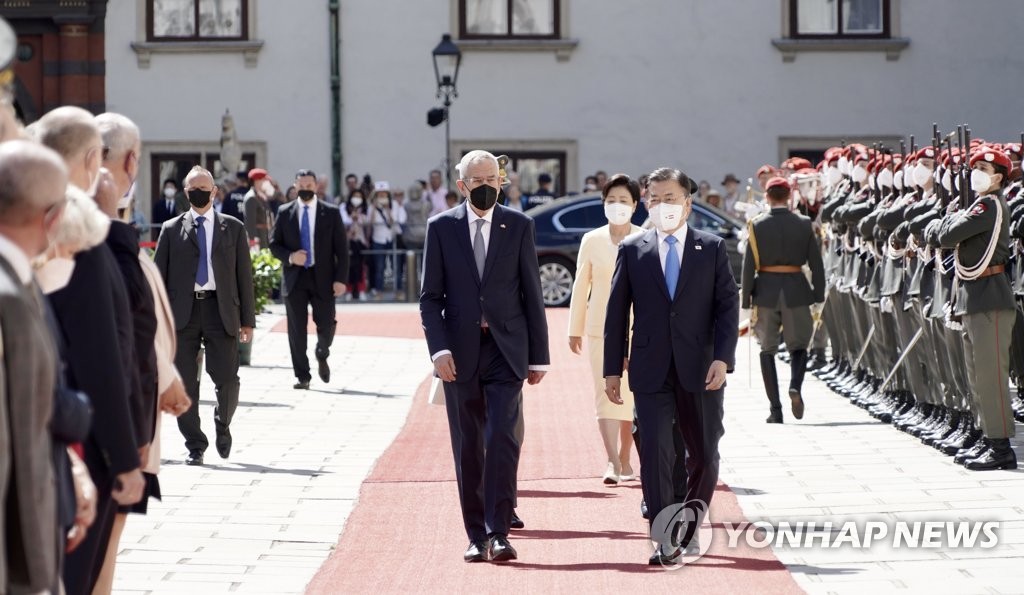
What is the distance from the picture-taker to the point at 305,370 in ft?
54.0

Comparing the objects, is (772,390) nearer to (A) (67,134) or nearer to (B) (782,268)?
(B) (782,268)

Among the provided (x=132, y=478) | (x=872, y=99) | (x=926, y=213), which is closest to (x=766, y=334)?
(x=926, y=213)

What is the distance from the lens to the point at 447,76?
102 ft

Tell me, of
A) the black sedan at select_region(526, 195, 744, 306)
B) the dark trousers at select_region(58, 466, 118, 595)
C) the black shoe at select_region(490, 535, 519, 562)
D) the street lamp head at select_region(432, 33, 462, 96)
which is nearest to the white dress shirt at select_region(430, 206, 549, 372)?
the black shoe at select_region(490, 535, 519, 562)

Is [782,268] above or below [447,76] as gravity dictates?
below

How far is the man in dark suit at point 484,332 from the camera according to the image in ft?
27.4

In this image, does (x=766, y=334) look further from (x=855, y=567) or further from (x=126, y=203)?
(x=126, y=203)

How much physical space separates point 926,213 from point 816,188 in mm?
5539

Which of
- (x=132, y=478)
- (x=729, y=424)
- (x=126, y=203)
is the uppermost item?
(x=126, y=203)

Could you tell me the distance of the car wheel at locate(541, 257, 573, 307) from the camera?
1043 inches

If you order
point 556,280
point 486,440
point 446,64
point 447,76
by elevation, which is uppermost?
point 446,64

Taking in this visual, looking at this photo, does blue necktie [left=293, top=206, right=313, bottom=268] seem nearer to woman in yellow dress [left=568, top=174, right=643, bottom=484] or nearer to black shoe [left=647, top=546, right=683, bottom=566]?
woman in yellow dress [left=568, top=174, right=643, bottom=484]

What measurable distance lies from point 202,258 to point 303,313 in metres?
4.66

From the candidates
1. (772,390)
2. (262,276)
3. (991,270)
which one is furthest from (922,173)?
(262,276)
